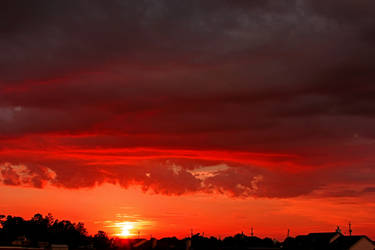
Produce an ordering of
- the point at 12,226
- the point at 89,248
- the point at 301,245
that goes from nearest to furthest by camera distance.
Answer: the point at 89,248, the point at 301,245, the point at 12,226

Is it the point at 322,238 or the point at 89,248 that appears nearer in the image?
the point at 89,248

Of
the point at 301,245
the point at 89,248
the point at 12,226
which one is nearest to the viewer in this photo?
the point at 89,248

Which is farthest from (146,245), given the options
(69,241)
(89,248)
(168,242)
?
(89,248)

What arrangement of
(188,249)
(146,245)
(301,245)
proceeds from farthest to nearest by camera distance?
(146,245) → (301,245) → (188,249)

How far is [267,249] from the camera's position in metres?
162

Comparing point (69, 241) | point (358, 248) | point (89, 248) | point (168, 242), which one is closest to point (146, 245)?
point (168, 242)

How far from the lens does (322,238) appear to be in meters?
165

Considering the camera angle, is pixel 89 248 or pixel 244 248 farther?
pixel 244 248

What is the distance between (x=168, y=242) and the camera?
194125 millimetres

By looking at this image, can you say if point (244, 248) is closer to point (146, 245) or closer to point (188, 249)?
point (188, 249)

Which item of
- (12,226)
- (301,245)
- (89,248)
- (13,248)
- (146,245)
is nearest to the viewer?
(13,248)

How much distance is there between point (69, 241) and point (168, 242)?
3479 centimetres

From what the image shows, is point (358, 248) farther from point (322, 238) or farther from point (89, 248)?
point (89, 248)

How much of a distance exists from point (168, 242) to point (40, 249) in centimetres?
8636
